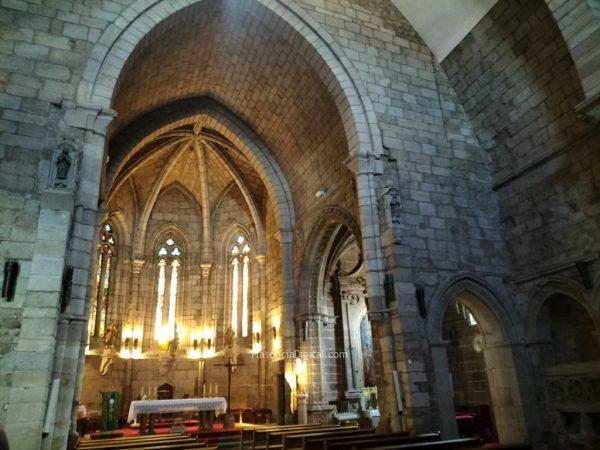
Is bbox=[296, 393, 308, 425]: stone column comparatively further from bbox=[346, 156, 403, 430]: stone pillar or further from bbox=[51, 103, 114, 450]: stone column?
bbox=[51, 103, 114, 450]: stone column

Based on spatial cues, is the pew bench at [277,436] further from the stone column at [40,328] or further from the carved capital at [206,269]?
the carved capital at [206,269]

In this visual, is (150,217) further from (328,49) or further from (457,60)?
(457,60)

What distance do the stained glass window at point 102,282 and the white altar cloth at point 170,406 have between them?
6266 mm

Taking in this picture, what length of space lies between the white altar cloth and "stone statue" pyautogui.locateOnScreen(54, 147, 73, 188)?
6194mm

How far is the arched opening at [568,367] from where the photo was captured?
8.23m

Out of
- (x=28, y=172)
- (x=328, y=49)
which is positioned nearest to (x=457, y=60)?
(x=328, y=49)

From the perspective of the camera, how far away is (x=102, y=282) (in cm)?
1700

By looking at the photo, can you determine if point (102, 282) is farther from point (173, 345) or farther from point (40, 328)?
point (40, 328)

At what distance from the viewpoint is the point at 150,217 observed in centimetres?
1861

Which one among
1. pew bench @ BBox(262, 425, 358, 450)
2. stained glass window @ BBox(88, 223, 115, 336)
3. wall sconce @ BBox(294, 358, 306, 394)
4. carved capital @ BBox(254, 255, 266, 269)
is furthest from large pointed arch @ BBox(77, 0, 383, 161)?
stained glass window @ BBox(88, 223, 115, 336)

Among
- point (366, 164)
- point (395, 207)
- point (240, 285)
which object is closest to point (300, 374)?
point (240, 285)

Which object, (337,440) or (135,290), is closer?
(337,440)

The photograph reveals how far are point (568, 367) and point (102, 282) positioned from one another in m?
15.2

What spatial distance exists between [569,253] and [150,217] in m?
15.2
